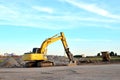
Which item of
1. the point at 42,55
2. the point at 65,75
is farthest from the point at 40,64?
the point at 65,75

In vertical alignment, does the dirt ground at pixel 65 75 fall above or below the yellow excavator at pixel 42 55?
below

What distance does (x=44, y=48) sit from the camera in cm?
5316

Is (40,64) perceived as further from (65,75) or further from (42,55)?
(65,75)

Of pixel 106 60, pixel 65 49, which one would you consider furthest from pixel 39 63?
pixel 106 60

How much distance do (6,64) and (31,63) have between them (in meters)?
9.49

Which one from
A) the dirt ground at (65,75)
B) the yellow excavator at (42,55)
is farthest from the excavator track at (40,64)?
the dirt ground at (65,75)

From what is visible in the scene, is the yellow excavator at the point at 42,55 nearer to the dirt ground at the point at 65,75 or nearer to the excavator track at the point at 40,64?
the excavator track at the point at 40,64

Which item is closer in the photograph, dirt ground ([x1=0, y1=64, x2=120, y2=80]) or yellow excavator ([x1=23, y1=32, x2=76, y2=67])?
dirt ground ([x1=0, y1=64, x2=120, y2=80])

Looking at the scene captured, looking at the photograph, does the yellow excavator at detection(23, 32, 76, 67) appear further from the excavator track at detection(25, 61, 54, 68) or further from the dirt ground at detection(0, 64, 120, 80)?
the dirt ground at detection(0, 64, 120, 80)

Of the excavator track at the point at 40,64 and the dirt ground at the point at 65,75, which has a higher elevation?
the excavator track at the point at 40,64

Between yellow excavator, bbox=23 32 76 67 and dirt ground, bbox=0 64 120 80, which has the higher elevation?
yellow excavator, bbox=23 32 76 67

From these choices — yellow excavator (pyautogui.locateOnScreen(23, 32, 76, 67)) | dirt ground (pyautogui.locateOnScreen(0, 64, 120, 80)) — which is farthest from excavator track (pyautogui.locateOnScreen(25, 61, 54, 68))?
dirt ground (pyautogui.locateOnScreen(0, 64, 120, 80))

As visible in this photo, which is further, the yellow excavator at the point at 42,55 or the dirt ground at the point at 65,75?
the yellow excavator at the point at 42,55

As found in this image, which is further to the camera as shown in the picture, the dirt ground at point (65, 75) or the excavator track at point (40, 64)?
the excavator track at point (40, 64)
